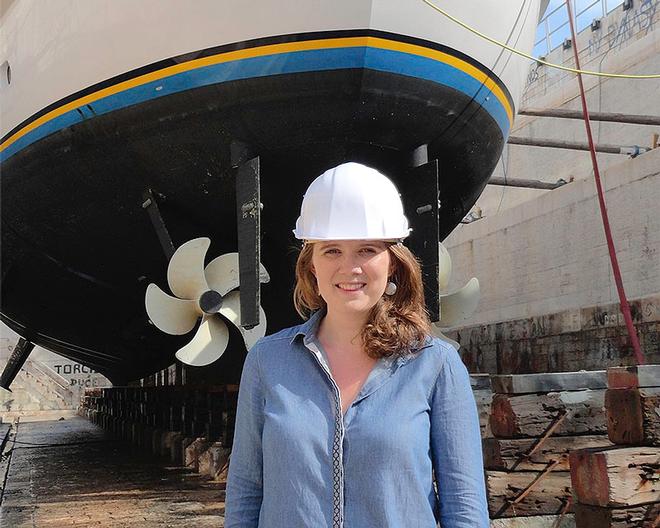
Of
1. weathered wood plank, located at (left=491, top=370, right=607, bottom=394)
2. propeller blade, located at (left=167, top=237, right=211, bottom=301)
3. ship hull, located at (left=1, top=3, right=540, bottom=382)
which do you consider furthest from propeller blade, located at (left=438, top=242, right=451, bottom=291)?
propeller blade, located at (left=167, top=237, right=211, bottom=301)

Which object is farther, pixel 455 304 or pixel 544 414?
pixel 455 304

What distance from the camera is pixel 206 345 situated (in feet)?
14.1

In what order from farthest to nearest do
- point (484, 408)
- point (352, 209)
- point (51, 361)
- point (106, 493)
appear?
point (51, 361) < point (106, 493) < point (484, 408) < point (352, 209)

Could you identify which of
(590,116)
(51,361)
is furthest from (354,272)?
(51,361)

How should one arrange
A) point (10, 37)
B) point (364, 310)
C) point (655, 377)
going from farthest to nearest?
point (10, 37)
point (655, 377)
point (364, 310)

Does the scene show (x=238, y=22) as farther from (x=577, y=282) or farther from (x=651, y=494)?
(x=577, y=282)

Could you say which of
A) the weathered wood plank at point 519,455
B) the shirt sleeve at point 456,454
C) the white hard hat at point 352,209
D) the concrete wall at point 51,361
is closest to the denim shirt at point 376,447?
the shirt sleeve at point 456,454

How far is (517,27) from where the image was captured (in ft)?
15.8

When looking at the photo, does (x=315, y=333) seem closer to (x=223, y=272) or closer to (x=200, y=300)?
(x=200, y=300)

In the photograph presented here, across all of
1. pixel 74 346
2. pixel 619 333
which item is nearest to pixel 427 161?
pixel 619 333

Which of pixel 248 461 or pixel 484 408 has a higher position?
pixel 484 408

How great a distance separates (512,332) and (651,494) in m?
6.94

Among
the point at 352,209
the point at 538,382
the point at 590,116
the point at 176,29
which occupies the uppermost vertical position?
the point at 590,116

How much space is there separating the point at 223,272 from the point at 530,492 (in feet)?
7.15
